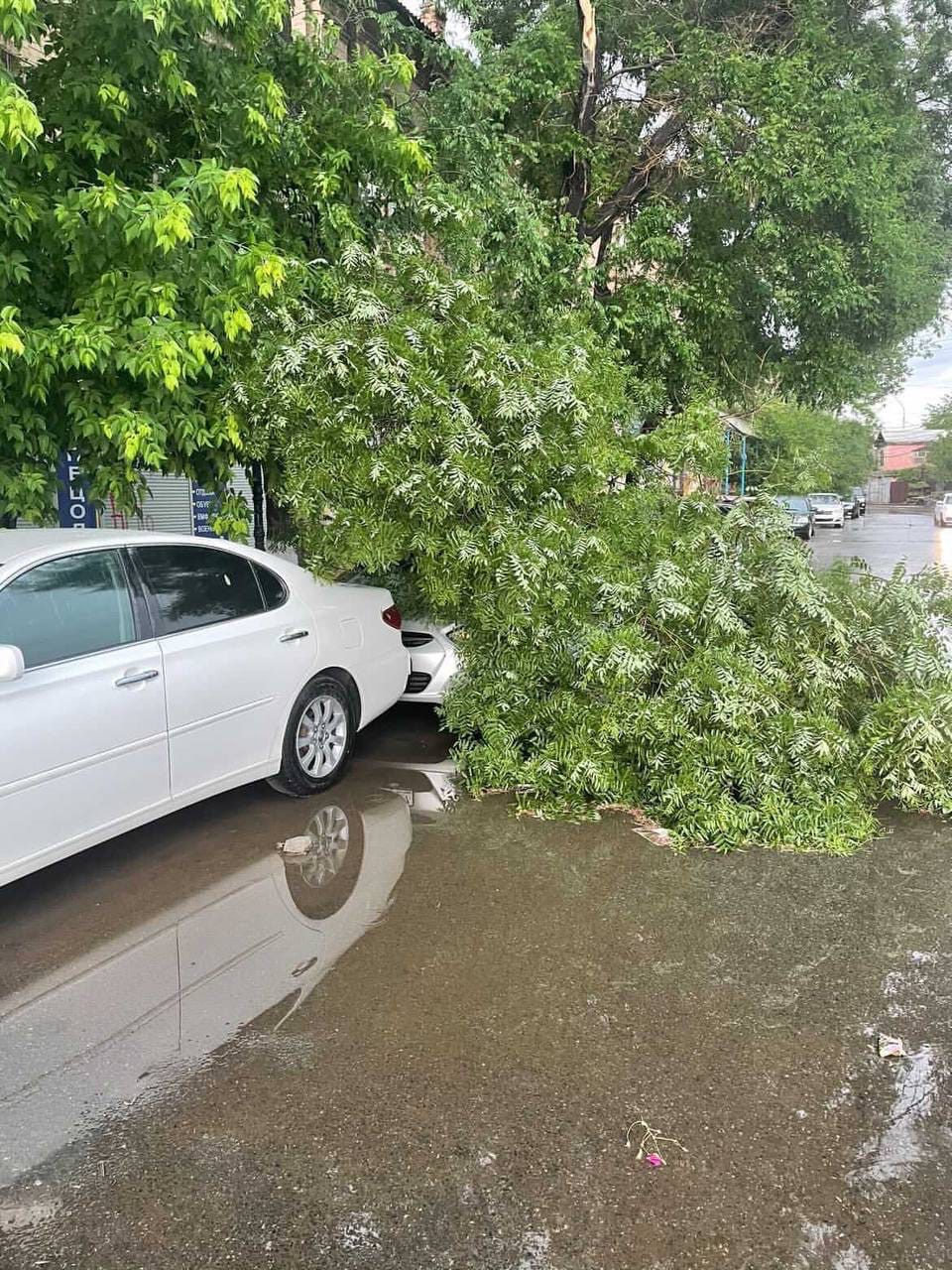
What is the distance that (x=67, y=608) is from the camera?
4.08 meters

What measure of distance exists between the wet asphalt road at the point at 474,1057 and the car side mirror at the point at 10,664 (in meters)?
1.15

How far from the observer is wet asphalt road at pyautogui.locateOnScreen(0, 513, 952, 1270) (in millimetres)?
2363

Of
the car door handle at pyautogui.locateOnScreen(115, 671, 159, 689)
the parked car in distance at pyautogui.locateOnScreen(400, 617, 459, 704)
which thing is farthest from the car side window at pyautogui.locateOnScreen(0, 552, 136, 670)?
the parked car in distance at pyautogui.locateOnScreen(400, 617, 459, 704)

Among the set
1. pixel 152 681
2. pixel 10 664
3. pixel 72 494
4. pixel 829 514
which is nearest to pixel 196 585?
pixel 152 681

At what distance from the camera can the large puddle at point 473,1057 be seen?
7.76 ft

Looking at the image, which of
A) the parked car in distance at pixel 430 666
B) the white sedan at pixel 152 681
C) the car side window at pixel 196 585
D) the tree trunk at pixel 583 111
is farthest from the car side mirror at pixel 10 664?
the tree trunk at pixel 583 111

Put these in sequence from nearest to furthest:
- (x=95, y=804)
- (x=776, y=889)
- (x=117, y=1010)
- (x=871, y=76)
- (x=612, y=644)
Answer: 1. (x=117, y=1010)
2. (x=95, y=804)
3. (x=776, y=889)
4. (x=612, y=644)
5. (x=871, y=76)

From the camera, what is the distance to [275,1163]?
8.44 feet

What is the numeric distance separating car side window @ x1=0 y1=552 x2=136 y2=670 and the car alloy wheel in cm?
133

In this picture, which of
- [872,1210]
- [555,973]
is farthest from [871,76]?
[872,1210]

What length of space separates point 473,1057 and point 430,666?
13.1ft

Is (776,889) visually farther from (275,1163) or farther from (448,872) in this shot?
(275,1163)

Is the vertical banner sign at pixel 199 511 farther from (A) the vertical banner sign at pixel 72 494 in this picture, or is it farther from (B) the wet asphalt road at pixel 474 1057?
(B) the wet asphalt road at pixel 474 1057

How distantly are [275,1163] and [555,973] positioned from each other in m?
1.31
